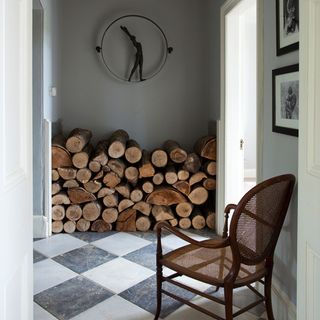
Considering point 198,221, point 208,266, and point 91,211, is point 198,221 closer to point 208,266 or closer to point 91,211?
point 91,211

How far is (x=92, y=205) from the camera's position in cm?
357

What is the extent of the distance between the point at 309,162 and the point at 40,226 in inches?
107

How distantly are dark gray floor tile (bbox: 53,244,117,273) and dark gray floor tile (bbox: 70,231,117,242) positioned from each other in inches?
8.8

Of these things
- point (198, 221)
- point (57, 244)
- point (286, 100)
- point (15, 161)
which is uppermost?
point (286, 100)

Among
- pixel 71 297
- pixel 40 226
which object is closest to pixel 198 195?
pixel 40 226

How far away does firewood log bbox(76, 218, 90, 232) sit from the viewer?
361 centimetres

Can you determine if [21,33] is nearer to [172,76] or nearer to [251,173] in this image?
[172,76]

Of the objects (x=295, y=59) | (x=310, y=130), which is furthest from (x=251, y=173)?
(x=310, y=130)

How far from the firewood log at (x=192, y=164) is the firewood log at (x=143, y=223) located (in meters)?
0.62

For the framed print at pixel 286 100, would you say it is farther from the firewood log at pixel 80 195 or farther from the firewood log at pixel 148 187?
the firewood log at pixel 80 195

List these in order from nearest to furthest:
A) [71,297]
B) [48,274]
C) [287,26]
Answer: [287,26], [71,297], [48,274]

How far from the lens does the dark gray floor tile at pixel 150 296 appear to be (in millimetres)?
2270

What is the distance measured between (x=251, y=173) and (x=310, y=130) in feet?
16.2

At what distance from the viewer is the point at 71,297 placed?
239 cm
